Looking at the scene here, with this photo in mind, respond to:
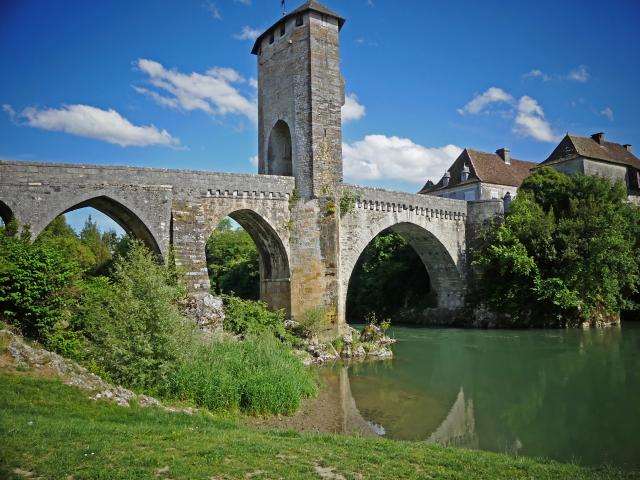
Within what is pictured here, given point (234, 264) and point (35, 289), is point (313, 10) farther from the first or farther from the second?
point (234, 264)

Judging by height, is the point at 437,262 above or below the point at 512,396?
above

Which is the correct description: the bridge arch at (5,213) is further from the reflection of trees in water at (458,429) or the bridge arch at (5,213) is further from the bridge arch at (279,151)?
the reflection of trees in water at (458,429)

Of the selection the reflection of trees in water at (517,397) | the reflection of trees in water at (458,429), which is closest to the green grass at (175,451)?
the reflection of trees in water at (458,429)

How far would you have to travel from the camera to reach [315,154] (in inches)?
691

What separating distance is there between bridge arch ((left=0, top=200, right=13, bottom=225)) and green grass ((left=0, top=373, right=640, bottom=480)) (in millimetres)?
7649

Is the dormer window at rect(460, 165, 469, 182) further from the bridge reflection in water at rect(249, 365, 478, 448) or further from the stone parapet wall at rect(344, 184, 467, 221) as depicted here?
the bridge reflection in water at rect(249, 365, 478, 448)

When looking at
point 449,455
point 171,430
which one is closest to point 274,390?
point 171,430

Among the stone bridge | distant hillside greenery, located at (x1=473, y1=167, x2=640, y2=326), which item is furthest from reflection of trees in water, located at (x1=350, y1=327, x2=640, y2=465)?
the stone bridge

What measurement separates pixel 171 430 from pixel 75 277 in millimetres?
5833

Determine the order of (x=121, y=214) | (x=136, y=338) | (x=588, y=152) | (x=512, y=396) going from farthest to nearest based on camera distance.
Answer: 1. (x=588, y=152)
2. (x=121, y=214)
3. (x=512, y=396)
4. (x=136, y=338)

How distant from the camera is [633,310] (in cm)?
2689

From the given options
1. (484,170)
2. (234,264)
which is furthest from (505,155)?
(234,264)

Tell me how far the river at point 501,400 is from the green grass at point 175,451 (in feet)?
7.29

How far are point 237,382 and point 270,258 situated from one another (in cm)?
902
